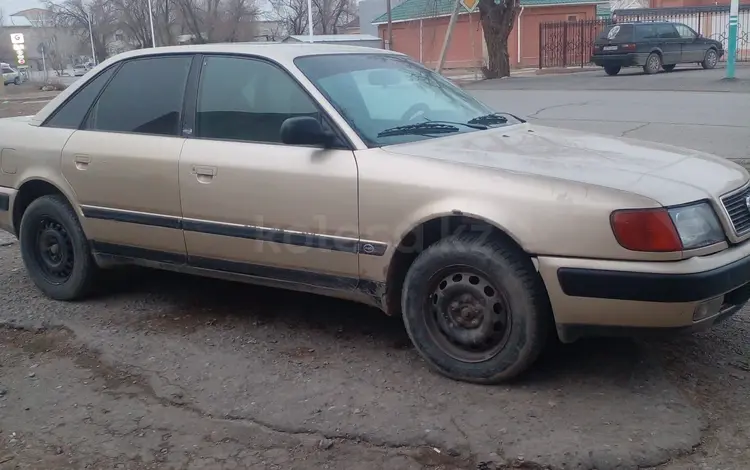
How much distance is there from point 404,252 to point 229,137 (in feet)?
4.09

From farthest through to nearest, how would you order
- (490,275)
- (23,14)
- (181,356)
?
(23,14), (181,356), (490,275)

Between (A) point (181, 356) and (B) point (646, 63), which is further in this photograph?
(B) point (646, 63)

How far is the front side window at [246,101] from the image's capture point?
170 inches

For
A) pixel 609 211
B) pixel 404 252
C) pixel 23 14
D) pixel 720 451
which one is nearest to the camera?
pixel 720 451

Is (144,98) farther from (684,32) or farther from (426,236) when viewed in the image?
(684,32)

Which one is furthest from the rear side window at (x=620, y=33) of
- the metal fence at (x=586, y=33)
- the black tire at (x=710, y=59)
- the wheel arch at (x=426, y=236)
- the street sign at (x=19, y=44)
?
the street sign at (x=19, y=44)

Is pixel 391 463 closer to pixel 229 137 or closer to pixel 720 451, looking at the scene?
pixel 720 451

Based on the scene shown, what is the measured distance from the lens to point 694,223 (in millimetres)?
3383

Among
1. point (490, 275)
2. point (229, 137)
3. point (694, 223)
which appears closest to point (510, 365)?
point (490, 275)

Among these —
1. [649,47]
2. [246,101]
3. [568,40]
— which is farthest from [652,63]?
[246,101]

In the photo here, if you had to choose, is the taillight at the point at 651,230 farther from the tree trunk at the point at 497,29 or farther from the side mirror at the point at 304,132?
the tree trunk at the point at 497,29

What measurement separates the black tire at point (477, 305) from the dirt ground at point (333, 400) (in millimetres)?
122

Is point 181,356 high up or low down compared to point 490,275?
down

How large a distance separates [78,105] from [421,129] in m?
2.33
